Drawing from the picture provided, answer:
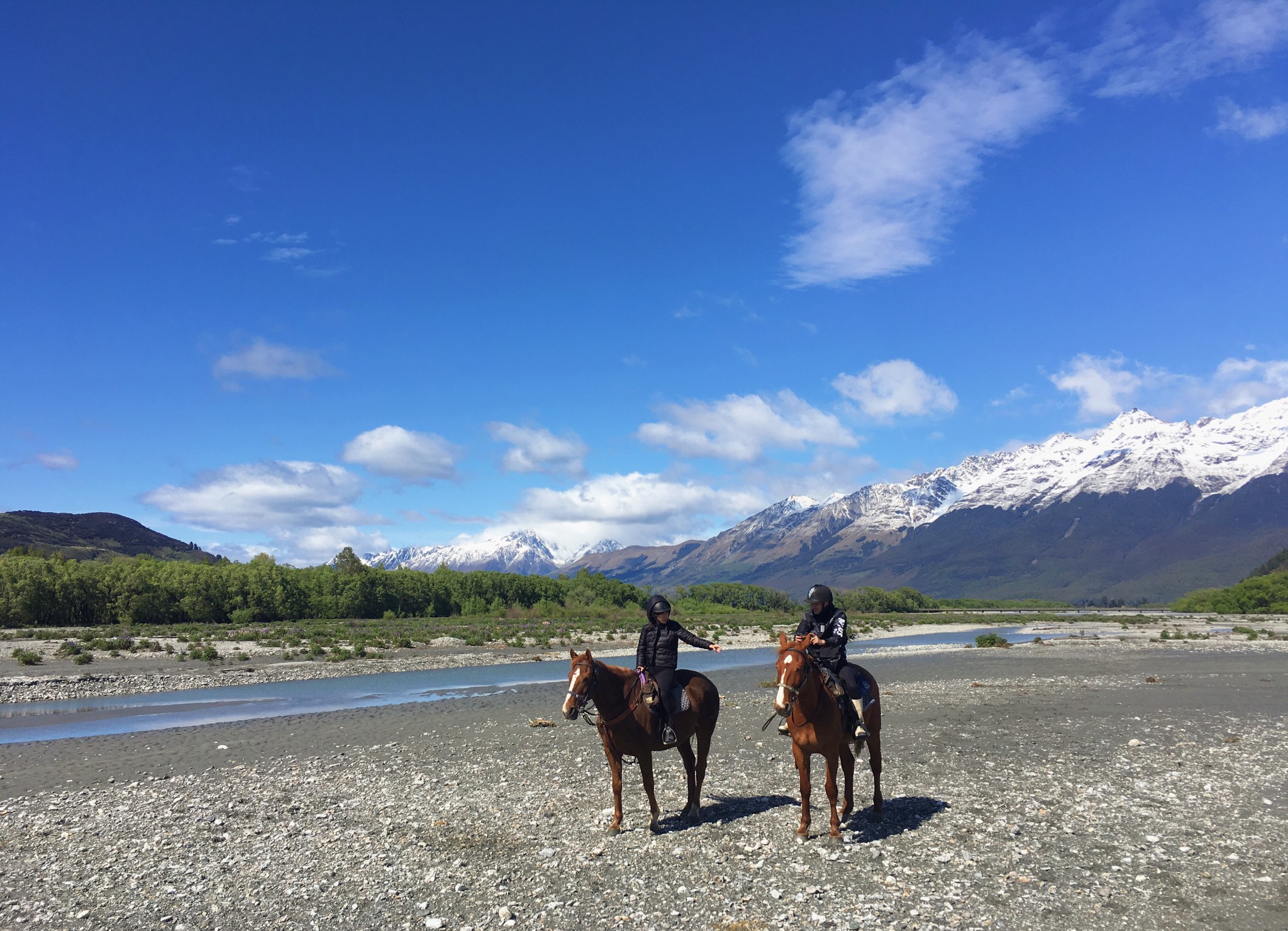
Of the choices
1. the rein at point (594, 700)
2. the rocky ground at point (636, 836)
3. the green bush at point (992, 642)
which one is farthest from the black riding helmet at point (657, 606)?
the green bush at point (992, 642)

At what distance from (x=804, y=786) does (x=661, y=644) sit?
3.21 metres

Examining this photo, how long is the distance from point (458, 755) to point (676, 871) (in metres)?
10.7

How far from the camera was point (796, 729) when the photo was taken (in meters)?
11.3

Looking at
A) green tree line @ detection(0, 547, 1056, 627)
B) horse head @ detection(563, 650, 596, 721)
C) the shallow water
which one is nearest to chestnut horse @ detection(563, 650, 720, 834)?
horse head @ detection(563, 650, 596, 721)

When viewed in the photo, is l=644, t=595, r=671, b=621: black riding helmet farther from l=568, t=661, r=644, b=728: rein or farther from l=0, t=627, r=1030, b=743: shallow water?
l=0, t=627, r=1030, b=743: shallow water

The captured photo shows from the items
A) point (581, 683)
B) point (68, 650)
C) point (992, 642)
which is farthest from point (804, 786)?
point (992, 642)

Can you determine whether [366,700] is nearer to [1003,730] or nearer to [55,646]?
[1003,730]

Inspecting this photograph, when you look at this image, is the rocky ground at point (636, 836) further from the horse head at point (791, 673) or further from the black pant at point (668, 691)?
the horse head at point (791, 673)

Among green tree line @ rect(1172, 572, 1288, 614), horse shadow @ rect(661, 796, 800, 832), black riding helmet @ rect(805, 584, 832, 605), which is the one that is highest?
black riding helmet @ rect(805, 584, 832, 605)

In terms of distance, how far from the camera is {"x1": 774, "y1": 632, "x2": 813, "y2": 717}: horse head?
10750 millimetres

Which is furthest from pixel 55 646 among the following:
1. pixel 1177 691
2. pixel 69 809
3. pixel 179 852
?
pixel 1177 691

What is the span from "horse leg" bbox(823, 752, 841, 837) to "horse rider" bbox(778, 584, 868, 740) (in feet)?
2.44

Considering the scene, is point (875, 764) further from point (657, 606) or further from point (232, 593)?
point (232, 593)

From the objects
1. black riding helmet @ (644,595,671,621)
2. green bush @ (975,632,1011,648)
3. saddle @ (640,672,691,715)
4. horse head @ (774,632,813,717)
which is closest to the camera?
horse head @ (774,632,813,717)
